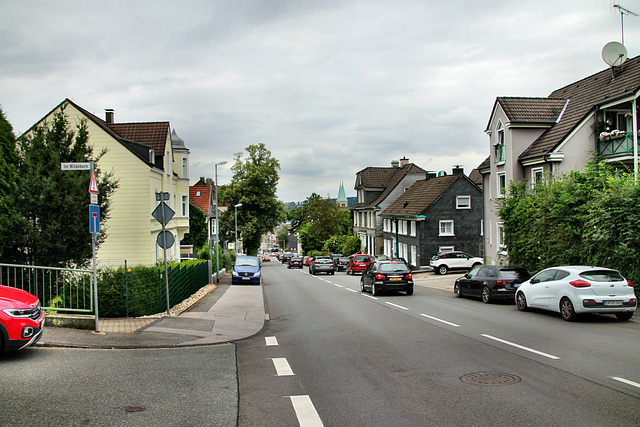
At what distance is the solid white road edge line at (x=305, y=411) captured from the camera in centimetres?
562

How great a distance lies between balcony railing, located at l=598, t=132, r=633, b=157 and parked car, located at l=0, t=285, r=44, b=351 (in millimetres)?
23639

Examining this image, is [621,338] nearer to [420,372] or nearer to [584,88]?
[420,372]

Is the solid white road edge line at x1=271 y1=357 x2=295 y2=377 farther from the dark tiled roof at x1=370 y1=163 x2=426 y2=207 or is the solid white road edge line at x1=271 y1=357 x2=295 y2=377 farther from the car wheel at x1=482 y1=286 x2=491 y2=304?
the dark tiled roof at x1=370 y1=163 x2=426 y2=207

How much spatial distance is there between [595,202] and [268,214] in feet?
165

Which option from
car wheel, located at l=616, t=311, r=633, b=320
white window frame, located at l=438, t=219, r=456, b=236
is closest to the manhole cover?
car wheel, located at l=616, t=311, r=633, b=320

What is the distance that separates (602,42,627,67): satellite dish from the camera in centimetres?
2582

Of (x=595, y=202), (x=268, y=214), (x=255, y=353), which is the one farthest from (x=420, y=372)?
(x=268, y=214)

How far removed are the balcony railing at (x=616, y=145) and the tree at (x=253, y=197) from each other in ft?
140

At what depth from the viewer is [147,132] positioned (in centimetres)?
3281

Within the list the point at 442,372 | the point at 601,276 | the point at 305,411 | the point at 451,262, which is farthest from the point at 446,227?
the point at 305,411

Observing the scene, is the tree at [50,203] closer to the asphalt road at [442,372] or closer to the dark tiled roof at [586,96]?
the asphalt road at [442,372]

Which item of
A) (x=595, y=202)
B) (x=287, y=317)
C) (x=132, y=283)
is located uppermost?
(x=595, y=202)

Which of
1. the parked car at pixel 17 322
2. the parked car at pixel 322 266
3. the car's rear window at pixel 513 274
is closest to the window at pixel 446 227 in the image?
the parked car at pixel 322 266

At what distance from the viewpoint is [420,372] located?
26.1ft
